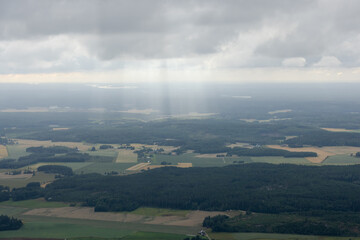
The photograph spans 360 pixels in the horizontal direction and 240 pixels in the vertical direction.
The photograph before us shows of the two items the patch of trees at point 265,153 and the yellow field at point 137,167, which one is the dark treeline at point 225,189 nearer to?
the yellow field at point 137,167

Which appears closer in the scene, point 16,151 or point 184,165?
point 184,165

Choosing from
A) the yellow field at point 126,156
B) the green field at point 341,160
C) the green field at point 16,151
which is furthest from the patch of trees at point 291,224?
the green field at point 16,151

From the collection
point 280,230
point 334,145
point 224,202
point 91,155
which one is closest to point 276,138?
point 334,145

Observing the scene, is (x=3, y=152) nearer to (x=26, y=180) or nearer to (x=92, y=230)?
(x=26, y=180)

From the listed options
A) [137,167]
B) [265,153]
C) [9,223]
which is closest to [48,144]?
[137,167]

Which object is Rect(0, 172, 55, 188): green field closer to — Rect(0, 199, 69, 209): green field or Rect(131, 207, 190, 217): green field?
Rect(0, 199, 69, 209): green field

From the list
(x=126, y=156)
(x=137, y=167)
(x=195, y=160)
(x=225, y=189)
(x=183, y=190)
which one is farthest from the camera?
(x=126, y=156)

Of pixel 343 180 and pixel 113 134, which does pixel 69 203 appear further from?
pixel 113 134
